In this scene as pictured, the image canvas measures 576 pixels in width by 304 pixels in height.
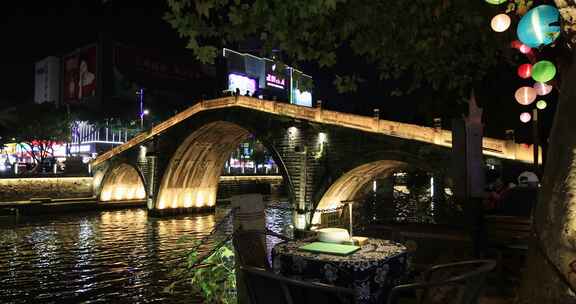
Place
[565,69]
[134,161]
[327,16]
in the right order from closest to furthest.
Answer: [565,69] < [327,16] < [134,161]

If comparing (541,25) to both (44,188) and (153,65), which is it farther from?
(153,65)

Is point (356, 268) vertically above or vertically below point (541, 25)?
below

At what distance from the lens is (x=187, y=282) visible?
41.2 feet

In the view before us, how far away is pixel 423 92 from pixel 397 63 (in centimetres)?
1180

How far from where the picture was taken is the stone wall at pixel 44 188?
1278 inches

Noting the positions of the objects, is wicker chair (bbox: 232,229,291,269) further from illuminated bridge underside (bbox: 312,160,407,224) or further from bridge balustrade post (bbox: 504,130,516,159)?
illuminated bridge underside (bbox: 312,160,407,224)

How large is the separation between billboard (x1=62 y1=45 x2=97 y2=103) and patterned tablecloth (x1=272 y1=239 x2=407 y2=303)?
54579mm

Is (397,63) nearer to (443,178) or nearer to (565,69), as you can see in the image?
(565,69)

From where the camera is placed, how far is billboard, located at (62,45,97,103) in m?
52.5

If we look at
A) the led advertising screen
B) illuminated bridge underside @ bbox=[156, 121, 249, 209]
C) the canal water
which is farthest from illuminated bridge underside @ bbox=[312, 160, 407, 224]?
the led advertising screen

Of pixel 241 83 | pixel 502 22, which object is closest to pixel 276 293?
pixel 502 22

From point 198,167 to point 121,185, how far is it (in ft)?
34.5

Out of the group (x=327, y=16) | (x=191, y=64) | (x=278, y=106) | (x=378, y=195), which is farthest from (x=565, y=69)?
(x=191, y=64)

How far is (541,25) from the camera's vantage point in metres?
4.51
